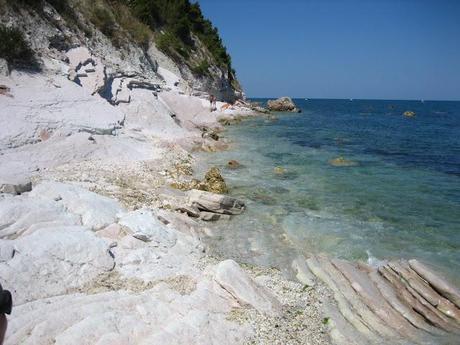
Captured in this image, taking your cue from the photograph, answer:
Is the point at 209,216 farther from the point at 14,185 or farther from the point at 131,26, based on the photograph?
the point at 131,26

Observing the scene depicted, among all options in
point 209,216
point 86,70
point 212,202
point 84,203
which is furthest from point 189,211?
point 86,70

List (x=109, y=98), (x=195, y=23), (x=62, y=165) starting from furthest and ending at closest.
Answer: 1. (x=195, y=23)
2. (x=109, y=98)
3. (x=62, y=165)

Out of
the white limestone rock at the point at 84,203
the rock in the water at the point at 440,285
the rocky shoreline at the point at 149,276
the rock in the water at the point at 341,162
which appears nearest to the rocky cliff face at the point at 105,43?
the rocky shoreline at the point at 149,276

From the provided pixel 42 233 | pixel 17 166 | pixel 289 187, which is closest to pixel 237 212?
pixel 289 187

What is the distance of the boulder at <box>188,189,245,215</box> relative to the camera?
13.3m

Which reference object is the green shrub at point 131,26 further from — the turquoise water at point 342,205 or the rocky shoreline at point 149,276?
the rocky shoreline at point 149,276

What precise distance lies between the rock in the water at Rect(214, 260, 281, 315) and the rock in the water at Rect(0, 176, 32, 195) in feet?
19.2

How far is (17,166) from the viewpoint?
541 inches

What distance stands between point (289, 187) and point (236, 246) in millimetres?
7367

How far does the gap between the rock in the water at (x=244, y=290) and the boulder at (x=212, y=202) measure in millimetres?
5014

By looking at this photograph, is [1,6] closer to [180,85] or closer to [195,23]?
[180,85]

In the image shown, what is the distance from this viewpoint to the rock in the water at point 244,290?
756 centimetres

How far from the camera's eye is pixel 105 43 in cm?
3247

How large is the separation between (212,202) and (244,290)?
19.2ft
